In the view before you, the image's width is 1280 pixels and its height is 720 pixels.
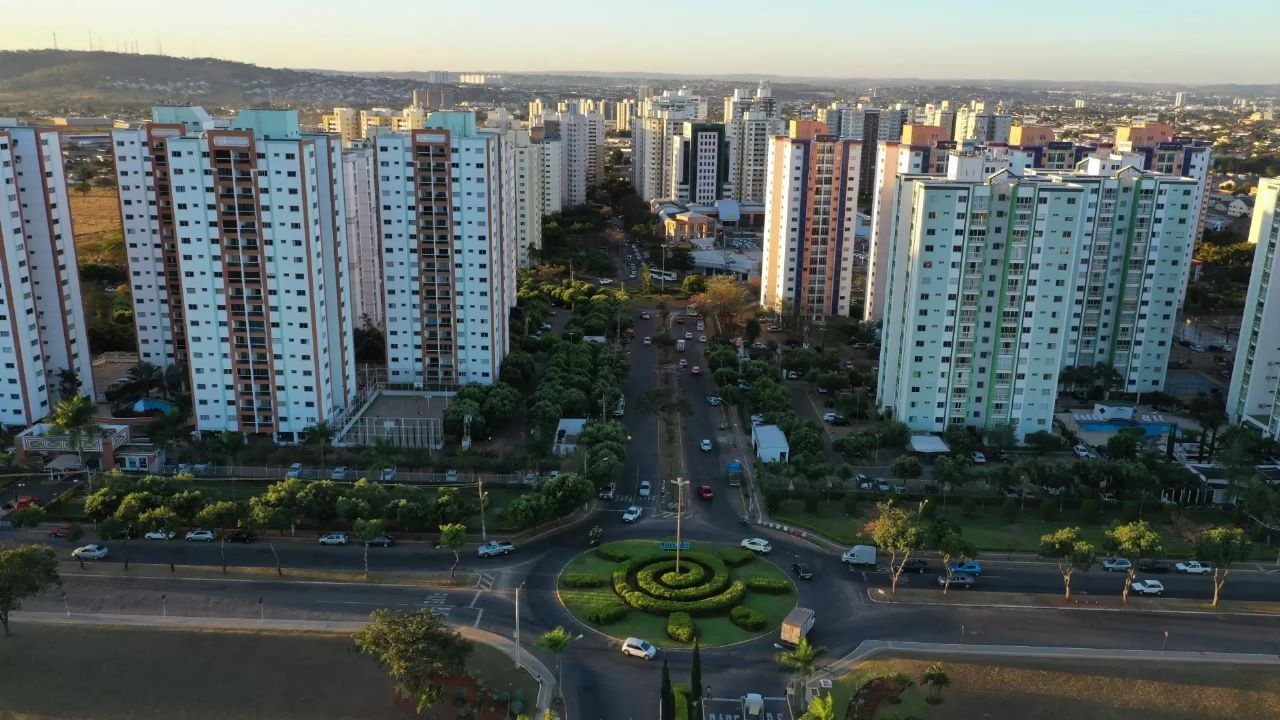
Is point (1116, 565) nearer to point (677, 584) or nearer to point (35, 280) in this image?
point (677, 584)

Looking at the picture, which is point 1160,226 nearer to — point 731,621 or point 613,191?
point 731,621

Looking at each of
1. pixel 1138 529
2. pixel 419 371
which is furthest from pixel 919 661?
pixel 419 371

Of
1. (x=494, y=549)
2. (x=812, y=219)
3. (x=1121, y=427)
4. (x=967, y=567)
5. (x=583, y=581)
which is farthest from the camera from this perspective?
(x=812, y=219)

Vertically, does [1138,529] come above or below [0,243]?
below

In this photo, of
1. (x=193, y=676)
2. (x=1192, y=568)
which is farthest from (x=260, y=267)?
(x=1192, y=568)

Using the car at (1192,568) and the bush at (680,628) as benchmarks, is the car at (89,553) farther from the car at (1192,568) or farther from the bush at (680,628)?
the car at (1192,568)

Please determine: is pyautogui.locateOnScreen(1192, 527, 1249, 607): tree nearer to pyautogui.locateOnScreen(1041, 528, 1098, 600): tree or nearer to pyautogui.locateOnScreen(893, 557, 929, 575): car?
pyautogui.locateOnScreen(1041, 528, 1098, 600): tree
